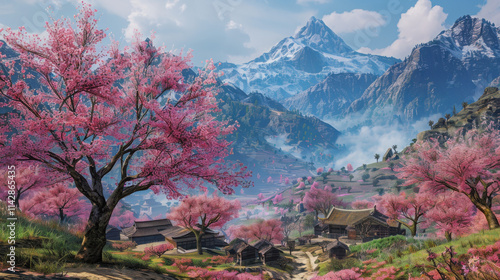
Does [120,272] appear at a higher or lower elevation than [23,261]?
lower

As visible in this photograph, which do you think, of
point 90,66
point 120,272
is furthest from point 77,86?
point 120,272

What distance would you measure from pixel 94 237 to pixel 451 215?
32785mm

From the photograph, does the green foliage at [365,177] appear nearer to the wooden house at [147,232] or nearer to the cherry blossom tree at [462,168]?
the wooden house at [147,232]

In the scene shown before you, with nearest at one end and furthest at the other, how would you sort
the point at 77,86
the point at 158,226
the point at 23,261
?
the point at 23,261
the point at 77,86
the point at 158,226

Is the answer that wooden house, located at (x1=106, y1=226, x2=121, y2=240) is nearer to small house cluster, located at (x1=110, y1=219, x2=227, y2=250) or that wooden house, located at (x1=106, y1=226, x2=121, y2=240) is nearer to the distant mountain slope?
small house cluster, located at (x1=110, y1=219, x2=227, y2=250)

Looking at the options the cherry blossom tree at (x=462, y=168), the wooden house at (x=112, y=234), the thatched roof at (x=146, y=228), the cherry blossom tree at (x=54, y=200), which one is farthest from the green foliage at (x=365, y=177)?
the cherry blossom tree at (x=54, y=200)

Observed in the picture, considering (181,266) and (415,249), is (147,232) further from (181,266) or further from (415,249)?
(415,249)

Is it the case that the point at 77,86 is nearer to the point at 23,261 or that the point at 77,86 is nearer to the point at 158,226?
the point at 23,261

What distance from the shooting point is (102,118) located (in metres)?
10.3

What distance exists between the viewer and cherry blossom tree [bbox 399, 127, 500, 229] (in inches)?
663

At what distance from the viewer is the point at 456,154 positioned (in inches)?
672

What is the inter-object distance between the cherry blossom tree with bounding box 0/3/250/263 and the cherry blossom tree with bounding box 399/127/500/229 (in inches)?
564

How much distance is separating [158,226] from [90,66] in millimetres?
48922

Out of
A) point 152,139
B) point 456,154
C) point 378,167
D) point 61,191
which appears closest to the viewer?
point 152,139
